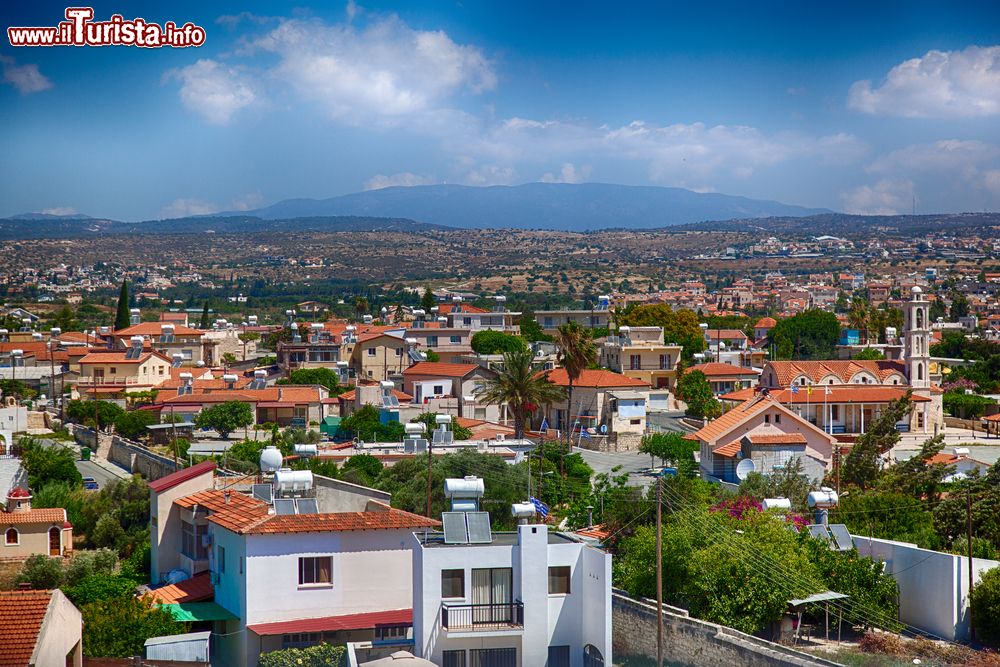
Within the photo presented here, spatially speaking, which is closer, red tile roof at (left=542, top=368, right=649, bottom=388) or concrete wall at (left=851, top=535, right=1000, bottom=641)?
concrete wall at (left=851, top=535, right=1000, bottom=641)

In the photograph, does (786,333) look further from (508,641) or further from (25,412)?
(508,641)

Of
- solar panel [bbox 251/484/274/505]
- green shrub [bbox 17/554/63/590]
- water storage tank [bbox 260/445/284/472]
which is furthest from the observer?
green shrub [bbox 17/554/63/590]

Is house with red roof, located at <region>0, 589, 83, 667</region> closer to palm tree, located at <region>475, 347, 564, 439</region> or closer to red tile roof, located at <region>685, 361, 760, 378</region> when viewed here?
palm tree, located at <region>475, 347, 564, 439</region>

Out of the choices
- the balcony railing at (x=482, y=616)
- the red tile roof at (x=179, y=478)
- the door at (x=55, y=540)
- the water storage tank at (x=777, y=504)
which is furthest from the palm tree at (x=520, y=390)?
the balcony railing at (x=482, y=616)

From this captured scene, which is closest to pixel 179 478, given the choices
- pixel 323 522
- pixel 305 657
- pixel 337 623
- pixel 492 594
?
pixel 323 522

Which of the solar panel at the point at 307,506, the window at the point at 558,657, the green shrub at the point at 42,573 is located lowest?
the green shrub at the point at 42,573

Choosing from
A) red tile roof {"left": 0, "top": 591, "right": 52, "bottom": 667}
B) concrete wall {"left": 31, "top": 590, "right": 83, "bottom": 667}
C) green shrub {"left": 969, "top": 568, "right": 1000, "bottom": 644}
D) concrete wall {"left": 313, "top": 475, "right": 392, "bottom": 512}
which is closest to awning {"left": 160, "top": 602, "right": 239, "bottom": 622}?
concrete wall {"left": 313, "top": 475, "right": 392, "bottom": 512}

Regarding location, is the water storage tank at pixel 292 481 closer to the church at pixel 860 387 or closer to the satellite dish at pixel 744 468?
the satellite dish at pixel 744 468

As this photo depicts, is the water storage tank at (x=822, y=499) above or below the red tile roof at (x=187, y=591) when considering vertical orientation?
above
